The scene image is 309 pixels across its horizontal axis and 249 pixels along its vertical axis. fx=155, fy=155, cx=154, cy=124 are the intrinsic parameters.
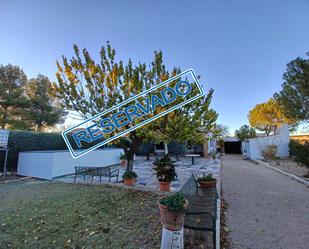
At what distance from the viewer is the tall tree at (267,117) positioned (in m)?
20.0

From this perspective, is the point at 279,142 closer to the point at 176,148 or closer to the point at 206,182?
the point at 176,148

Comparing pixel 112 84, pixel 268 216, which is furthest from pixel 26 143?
pixel 268 216

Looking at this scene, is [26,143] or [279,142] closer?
[26,143]

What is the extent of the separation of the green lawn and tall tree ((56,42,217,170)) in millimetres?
2219

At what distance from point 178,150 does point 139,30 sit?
1319 centimetres

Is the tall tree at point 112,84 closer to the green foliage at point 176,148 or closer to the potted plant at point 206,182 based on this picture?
the potted plant at point 206,182

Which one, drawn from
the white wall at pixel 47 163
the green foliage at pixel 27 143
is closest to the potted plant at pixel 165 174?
the white wall at pixel 47 163

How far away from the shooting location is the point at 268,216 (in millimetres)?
3801

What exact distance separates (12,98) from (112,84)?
16782mm

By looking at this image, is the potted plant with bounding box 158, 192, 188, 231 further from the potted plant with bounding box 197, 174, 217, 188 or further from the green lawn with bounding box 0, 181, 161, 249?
the potted plant with bounding box 197, 174, 217, 188

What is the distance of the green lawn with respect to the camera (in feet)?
9.05

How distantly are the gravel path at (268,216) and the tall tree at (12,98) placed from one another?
64.9 ft

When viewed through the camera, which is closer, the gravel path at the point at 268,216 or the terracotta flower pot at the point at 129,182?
the gravel path at the point at 268,216

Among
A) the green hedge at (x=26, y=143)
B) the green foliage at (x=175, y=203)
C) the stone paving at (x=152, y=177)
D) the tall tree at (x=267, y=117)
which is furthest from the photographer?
the tall tree at (x=267, y=117)
